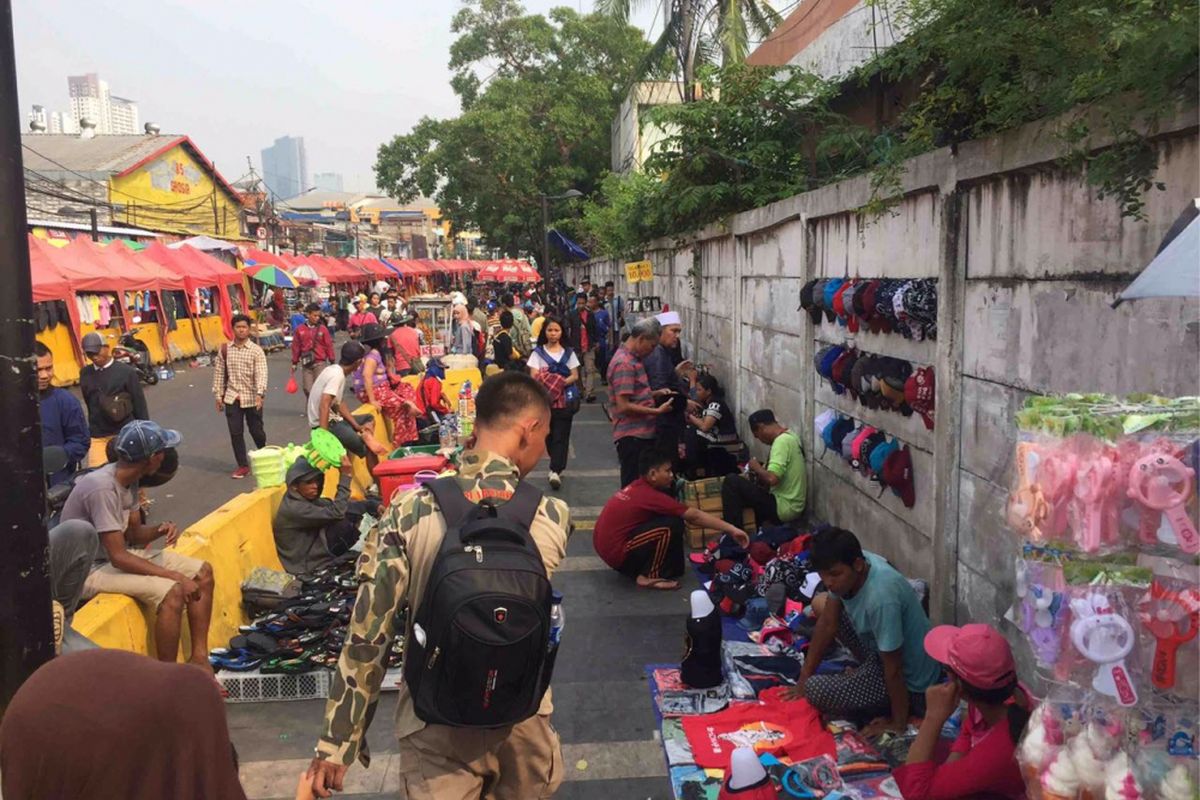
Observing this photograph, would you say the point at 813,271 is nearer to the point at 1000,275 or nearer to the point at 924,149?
the point at 924,149

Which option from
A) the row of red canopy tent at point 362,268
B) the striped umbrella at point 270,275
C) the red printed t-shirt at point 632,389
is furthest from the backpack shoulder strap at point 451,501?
the row of red canopy tent at point 362,268

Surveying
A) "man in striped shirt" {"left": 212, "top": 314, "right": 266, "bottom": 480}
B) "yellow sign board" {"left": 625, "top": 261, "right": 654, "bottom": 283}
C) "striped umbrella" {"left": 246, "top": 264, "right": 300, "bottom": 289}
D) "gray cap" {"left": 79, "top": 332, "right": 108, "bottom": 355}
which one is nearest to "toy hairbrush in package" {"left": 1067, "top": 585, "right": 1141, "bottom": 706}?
"gray cap" {"left": 79, "top": 332, "right": 108, "bottom": 355}

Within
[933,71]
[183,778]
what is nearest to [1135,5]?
[933,71]

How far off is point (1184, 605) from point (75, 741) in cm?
267

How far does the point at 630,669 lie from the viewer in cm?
585

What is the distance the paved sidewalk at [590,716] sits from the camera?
4.52m

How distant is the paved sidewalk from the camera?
4520 millimetres

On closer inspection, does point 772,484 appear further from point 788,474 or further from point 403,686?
point 403,686

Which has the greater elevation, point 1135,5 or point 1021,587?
point 1135,5

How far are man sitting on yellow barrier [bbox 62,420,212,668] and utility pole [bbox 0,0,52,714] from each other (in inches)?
70.0

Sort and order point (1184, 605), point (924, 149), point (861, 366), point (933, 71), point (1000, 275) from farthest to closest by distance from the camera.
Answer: point (861, 366) < point (924, 149) < point (933, 71) < point (1000, 275) < point (1184, 605)

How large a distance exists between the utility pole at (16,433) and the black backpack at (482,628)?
1.61m

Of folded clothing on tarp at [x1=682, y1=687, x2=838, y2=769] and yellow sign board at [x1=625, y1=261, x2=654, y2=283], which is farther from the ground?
yellow sign board at [x1=625, y1=261, x2=654, y2=283]

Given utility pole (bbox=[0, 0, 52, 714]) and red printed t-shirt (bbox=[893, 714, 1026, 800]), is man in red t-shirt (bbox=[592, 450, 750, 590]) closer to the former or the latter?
red printed t-shirt (bbox=[893, 714, 1026, 800])
